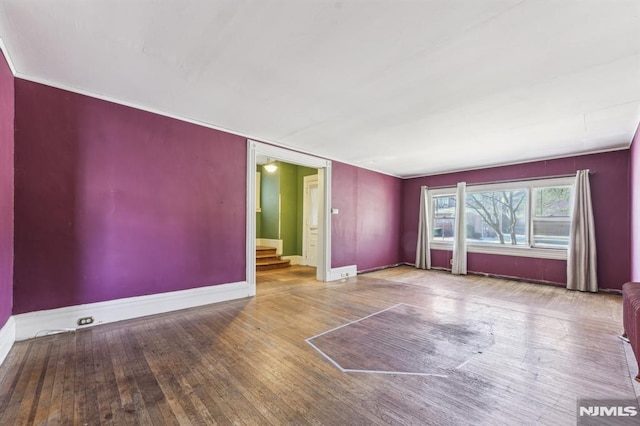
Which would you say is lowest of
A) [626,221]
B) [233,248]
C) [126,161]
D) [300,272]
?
[300,272]

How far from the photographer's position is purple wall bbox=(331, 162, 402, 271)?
235 inches

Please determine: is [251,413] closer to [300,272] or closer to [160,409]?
[160,409]

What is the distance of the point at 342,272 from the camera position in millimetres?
5918

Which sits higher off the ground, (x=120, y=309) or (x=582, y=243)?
(x=582, y=243)

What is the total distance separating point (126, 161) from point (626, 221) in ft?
25.2

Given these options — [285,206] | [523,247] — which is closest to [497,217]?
[523,247]

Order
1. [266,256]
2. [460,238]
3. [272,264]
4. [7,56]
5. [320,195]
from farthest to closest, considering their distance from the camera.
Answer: [266,256] < [272,264] < [460,238] < [320,195] < [7,56]

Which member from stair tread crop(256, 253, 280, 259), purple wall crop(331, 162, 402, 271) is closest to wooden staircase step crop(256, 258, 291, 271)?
stair tread crop(256, 253, 280, 259)

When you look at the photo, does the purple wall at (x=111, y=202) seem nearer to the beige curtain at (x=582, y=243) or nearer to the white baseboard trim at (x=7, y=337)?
the white baseboard trim at (x=7, y=337)

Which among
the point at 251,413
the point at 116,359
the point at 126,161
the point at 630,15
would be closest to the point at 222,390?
the point at 251,413

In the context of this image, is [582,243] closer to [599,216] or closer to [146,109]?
[599,216]

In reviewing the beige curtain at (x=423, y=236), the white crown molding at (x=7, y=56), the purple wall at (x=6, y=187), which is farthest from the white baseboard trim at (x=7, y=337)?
the beige curtain at (x=423, y=236)

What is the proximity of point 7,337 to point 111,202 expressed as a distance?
1.45 meters

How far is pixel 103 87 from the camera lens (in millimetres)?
2873
